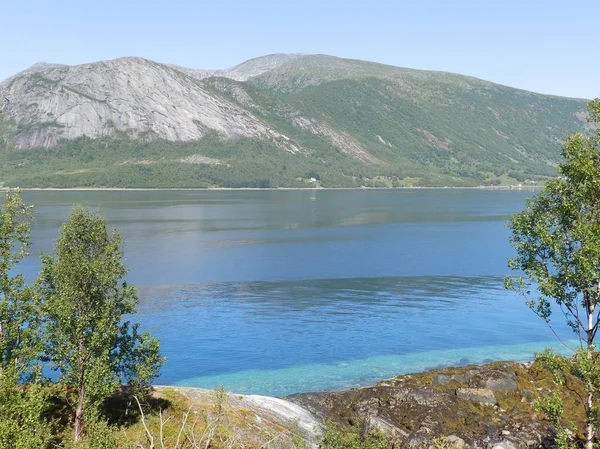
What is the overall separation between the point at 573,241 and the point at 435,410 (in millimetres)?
22396

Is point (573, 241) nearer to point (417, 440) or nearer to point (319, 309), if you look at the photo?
point (417, 440)

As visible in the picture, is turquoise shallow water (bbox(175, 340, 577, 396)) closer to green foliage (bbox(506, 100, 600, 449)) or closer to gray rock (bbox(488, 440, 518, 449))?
gray rock (bbox(488, 440, 518, 449))

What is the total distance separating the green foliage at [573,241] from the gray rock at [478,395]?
17738 millimetres

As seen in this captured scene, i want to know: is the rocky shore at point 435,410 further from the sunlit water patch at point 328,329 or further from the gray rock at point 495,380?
the sunlit water patch at point 328,329

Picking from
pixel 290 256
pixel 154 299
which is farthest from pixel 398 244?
pixel 154 299

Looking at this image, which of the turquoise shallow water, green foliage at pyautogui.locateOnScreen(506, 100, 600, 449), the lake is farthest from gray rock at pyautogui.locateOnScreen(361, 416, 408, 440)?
green foliage at pyautogui.locateOnScreen(506, 100, 600, 449)

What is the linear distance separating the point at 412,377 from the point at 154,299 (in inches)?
2269

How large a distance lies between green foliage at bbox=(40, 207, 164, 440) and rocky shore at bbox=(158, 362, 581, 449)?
499 inches

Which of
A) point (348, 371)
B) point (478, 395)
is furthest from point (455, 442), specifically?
point (348, 371)

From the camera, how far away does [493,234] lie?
18425cm

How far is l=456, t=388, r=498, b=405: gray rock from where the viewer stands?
50625 millimetres

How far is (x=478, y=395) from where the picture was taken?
168 feet

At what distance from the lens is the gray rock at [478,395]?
50.6 metres

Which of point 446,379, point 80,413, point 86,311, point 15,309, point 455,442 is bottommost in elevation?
point 455,442
